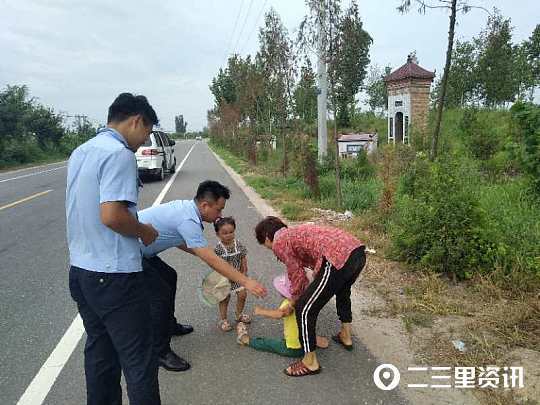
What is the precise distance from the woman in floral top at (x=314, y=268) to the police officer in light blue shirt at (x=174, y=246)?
0.45 m

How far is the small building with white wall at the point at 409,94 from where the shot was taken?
51.9ft

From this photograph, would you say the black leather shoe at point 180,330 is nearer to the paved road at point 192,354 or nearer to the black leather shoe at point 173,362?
the paved road at point 192,354

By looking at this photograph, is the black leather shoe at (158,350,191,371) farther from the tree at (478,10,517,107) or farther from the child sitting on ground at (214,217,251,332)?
the tree at (478,10,517,107)

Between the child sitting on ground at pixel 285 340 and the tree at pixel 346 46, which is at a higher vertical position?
the tree at pixel 346 46

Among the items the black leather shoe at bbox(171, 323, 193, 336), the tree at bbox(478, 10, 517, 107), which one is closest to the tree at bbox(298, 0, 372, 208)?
the black leather shoe at bbox(171, 323, 193, 336)

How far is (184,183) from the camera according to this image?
43.9ft

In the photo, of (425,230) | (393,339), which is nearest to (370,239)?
(425,230)

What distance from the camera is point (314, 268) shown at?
2.97m

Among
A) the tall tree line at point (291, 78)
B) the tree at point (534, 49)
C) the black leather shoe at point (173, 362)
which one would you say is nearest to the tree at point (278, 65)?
the tall tree line at point (291, 78)

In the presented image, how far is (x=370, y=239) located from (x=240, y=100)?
637 inches

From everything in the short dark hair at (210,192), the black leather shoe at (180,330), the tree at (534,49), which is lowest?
the black leather shoe at (180,330)

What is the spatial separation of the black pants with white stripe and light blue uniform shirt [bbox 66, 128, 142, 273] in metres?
1.26

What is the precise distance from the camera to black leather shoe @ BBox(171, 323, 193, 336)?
3422 mm
